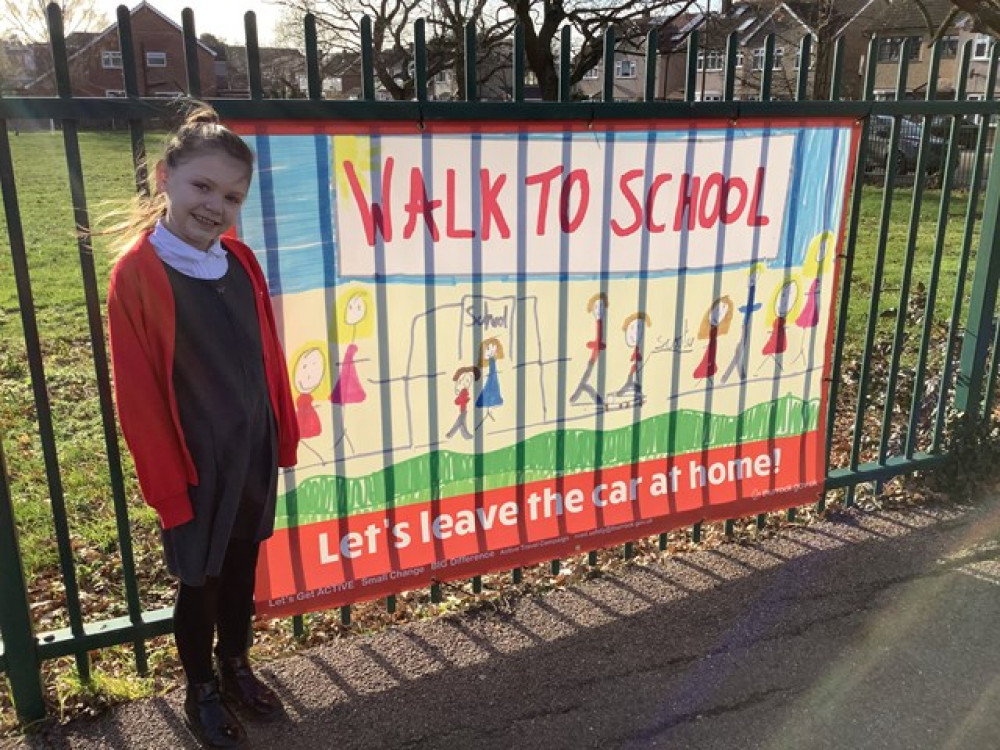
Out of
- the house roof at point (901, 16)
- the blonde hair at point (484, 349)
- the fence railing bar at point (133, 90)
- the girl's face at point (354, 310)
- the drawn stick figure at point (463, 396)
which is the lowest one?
the drawn stick figure at point (463, 396)

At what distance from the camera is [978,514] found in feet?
13.5

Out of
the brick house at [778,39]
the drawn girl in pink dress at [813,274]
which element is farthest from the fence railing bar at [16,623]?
the brick house at [778,39]

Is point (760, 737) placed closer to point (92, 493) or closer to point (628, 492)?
point (628, 492)

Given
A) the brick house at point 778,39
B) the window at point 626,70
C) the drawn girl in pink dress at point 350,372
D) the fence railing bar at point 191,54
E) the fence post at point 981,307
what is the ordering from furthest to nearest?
the window at point 626,70 → the brick house at point 778,39 → the fence post at point 981,307 → the drawn girl in pink dress at point 350,372 → the fence railing bar at point 191,54

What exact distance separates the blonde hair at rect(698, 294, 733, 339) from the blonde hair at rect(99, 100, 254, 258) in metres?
1.89

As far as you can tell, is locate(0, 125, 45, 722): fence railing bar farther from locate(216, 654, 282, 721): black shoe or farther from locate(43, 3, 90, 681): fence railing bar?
locate(216, 654, 282, 721): black shoe

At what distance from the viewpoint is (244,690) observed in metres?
2.76

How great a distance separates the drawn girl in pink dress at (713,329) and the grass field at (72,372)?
211 cm

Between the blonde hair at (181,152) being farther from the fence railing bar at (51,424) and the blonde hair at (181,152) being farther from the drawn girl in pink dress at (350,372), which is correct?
the drawn girl in pink dress at (350,372)

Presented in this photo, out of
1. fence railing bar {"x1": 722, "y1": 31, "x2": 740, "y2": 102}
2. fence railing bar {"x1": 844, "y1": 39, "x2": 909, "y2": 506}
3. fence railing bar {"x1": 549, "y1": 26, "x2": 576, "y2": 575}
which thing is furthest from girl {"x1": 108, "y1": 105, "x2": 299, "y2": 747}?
fence railing bar {"x1": 844, "y1": 39, "x2": 909, "y2": 506}

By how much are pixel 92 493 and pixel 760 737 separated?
3413 mm

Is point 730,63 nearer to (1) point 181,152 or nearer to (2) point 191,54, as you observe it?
(2) point 191,54

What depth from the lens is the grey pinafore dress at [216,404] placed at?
7.41ft

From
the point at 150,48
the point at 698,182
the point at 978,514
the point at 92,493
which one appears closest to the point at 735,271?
the point at 698,182
